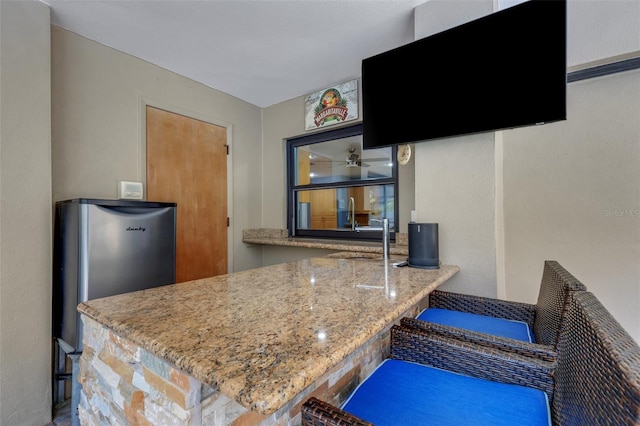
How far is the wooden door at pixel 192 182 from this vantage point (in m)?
2.49

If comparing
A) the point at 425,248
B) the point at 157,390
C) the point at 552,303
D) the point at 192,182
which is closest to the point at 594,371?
the point at 552,303

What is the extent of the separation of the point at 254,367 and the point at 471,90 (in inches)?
68.4

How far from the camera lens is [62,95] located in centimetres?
195

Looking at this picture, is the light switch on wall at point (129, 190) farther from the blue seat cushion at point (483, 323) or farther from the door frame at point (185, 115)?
the blue seat cushion at point (483, 323)

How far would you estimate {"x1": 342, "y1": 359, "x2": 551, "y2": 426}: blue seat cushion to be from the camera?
747mm

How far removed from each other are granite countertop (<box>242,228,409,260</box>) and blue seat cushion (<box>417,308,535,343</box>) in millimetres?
665

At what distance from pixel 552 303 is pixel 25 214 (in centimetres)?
272

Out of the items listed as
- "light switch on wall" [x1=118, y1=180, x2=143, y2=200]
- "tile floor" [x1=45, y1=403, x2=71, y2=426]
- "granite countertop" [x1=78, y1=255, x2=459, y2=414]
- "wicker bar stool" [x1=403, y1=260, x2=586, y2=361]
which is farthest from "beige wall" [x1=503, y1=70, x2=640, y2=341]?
"tile floor" [x1=45, y1=403, x2=71, y2=426]

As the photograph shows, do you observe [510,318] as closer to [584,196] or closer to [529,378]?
→ [529,378]

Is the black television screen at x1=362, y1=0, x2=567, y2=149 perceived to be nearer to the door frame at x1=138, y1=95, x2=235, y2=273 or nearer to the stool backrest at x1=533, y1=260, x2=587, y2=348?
the stool backrest at x1=533, y1=260, x2=587, y2=348

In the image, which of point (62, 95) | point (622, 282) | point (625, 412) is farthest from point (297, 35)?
point (622, 282)

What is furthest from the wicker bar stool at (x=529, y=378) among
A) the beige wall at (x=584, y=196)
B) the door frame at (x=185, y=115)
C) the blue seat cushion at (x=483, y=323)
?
the door frame at (x=185, y=115)

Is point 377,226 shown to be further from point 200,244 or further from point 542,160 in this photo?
point 200,244

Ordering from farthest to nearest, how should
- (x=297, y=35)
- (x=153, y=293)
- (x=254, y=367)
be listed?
1. (x=297, y=35)
2. (x=153, y=293)
3. (x=254, y=367)
